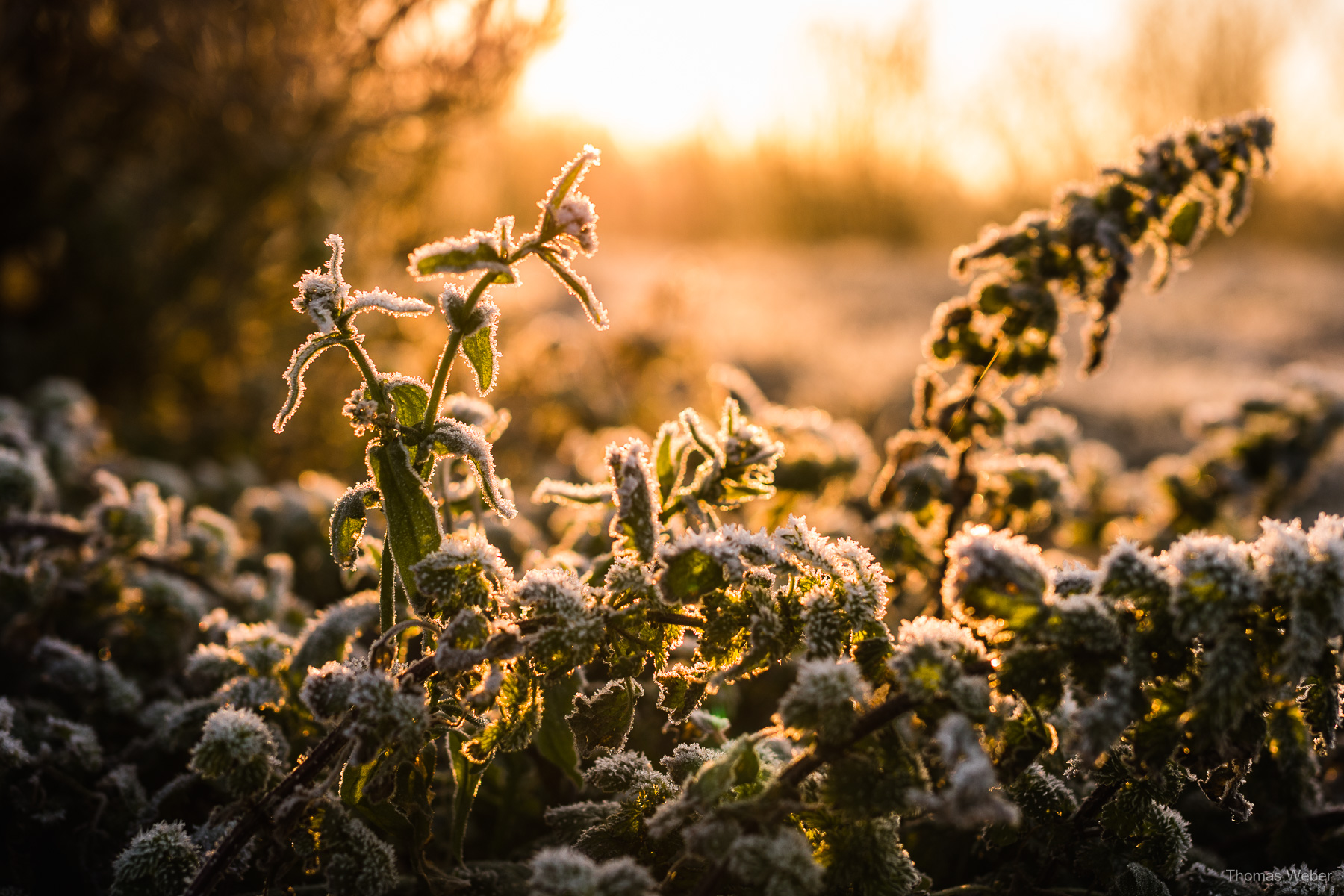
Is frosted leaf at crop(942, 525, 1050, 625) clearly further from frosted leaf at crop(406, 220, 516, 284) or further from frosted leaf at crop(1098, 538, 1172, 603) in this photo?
frosted leaf at crop(406, 220, 516, 284)

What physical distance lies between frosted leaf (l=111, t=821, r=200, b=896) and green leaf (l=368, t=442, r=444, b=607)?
445 millimetres

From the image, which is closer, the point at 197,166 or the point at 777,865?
the point at 777,865

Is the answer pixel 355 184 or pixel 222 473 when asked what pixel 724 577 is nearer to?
pixel 222 473

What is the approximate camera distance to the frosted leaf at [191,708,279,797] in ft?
3.59

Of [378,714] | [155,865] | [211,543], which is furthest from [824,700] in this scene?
[211,543]

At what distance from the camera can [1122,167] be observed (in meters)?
1.52

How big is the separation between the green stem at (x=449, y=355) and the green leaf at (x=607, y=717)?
A: 1.19ft

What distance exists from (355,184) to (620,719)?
3.48m

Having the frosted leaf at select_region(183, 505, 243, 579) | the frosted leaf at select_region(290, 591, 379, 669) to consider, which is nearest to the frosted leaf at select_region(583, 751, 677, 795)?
the frosted leaf at select_region(290, 591, 379, 669)

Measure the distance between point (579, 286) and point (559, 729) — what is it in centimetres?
46

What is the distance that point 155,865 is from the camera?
110cm

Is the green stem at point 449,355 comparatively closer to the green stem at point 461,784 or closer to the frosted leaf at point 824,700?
the green stem at point 461,784

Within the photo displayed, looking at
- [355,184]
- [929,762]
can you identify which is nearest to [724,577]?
[929,762]

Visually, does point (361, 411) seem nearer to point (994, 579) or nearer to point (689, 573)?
point (689, 573)
